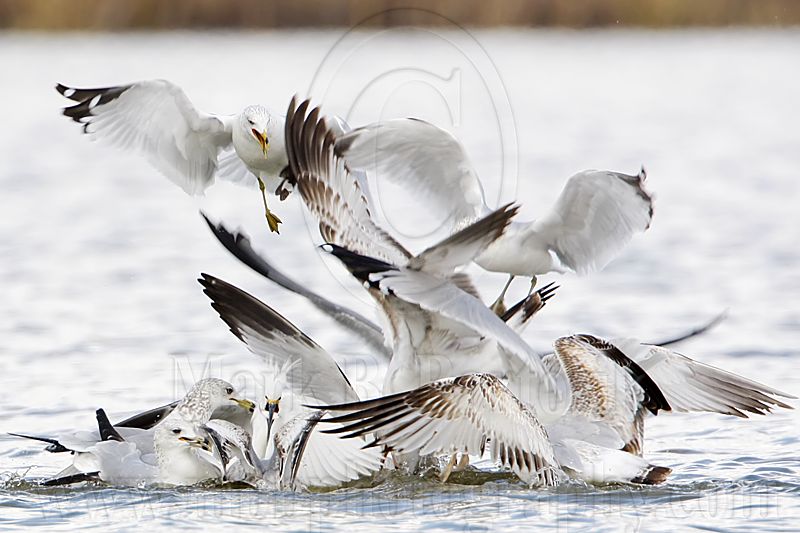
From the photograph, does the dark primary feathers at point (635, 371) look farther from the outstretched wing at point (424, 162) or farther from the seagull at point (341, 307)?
the outstretched wing at point (424, 162)

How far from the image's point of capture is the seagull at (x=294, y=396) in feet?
25.1

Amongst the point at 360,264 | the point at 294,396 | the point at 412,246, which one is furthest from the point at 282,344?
the point at 412,246

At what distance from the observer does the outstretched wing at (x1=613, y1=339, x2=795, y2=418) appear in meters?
8.45

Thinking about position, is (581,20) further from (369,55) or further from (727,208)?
(727,208)

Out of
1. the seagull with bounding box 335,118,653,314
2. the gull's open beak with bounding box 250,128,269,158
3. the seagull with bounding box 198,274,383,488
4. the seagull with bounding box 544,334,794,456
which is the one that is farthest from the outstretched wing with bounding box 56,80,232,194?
the seagull with bounding box 544,334,794,456

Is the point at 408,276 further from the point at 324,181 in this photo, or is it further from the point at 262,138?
the point at 262,138

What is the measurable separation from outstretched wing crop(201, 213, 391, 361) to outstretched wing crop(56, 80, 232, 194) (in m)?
0.54

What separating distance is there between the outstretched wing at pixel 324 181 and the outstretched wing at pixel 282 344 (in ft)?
2.28

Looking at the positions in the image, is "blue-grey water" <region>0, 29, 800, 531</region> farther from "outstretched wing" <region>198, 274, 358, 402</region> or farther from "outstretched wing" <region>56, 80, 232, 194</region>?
"outstretched wing" <region>56, 80, 232, 194</region>

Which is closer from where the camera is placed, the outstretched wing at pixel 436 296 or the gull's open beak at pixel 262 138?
the outstretched wing at pixel 436 296

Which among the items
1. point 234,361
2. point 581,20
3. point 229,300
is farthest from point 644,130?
point 229,300

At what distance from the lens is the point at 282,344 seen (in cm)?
817

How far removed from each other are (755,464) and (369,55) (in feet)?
94.5

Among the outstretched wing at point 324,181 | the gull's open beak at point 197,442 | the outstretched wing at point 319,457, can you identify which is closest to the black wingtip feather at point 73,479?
the gull's open beak at point 197,442
